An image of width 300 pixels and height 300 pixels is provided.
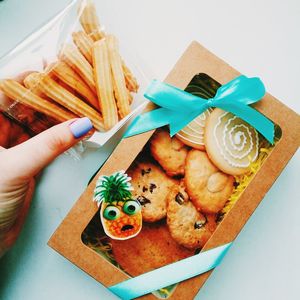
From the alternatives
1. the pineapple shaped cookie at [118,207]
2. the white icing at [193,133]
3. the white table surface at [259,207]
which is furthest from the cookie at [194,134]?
the white table surface at [259,207]

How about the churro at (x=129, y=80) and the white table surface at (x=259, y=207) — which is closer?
the churro at (x=129, y=80)

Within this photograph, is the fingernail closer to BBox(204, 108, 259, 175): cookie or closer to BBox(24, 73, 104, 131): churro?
BBox(24, 73, 104, 131): churro

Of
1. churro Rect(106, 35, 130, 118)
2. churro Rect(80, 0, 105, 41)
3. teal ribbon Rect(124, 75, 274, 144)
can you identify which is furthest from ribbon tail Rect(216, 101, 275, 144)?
churro Rect(80, 0, 105, 41)

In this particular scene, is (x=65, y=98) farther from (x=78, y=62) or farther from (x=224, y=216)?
(x=224, y=216)

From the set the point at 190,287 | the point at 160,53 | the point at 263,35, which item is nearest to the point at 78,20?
the point at 160,53

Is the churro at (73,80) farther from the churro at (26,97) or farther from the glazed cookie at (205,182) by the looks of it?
the glazed cookie at (205,182)

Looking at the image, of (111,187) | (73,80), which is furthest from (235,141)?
(73,80)
